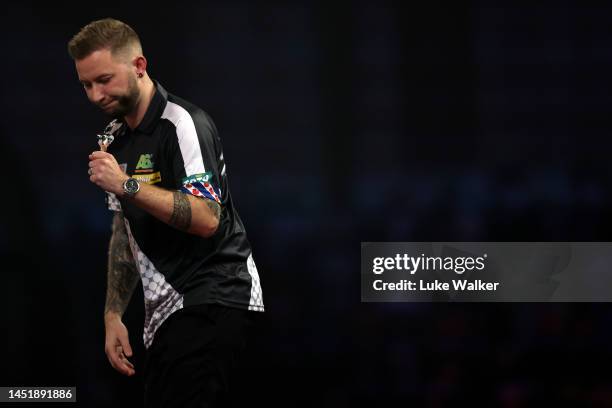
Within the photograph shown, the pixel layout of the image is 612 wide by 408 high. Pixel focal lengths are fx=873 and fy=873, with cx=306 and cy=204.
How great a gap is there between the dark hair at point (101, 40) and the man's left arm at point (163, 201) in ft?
1.06

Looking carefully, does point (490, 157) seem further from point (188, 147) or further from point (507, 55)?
point (188, 147)

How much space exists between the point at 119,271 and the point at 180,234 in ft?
1.34

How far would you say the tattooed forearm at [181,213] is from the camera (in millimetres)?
2168

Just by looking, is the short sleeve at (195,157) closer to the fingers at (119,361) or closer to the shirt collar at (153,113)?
the shirt collar at (153,113)

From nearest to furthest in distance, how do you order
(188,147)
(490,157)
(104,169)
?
1. (104,169)
2. (188,147)
3. (490,157)

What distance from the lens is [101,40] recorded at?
233cm

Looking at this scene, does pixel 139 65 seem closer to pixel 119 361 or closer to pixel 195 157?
pixel 195 157

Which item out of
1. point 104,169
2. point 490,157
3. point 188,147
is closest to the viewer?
point 104,169

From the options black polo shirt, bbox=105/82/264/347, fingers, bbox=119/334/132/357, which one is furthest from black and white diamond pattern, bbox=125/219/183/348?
fingers, bbox=119/334/132/357

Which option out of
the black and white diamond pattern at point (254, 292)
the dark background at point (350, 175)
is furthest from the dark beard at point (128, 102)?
the dark background at point (350, 175)

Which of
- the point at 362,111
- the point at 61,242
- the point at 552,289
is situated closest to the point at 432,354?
the point at 552,289

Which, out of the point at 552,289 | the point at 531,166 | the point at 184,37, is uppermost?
the point at 184,37

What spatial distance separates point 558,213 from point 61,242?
7.62 feet

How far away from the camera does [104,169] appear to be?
7.04 ft
